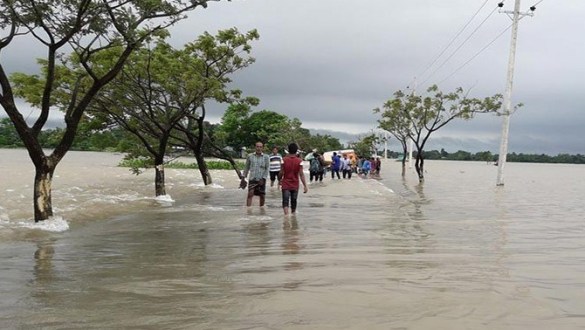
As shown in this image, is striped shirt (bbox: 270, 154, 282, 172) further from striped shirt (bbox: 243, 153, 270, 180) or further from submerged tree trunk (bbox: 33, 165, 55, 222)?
submerged tree trunk (bbox: 33, 165, 55, 222)

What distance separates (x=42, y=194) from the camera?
1112cm

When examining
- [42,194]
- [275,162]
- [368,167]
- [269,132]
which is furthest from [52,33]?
[269,132]

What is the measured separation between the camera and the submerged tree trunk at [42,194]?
36.2ft

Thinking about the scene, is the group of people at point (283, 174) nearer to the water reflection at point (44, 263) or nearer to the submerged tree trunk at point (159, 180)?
the submerged tree trunk at point (159, 180)

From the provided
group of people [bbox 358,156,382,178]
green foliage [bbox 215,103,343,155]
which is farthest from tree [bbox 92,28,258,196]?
green foliage [bbox 215,103,343,155]

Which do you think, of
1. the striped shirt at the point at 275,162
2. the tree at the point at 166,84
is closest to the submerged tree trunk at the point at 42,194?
the tree at the point at 166,84

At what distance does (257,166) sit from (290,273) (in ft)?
23.1

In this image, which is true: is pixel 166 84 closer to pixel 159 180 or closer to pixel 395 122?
pixel 159 180

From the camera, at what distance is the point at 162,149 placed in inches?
748

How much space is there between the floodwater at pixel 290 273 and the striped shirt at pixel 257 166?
1.09 metres

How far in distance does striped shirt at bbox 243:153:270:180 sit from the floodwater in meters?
1.09

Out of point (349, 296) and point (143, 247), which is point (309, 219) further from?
point (349, 296)

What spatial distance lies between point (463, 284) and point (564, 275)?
1.52m

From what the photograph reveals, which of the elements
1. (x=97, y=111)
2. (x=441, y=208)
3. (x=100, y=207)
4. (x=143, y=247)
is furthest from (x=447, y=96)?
(x=143, y=247)
